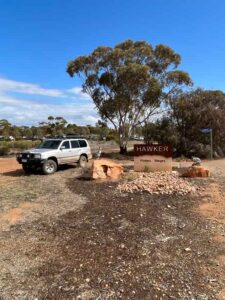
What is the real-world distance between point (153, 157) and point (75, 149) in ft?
15.9

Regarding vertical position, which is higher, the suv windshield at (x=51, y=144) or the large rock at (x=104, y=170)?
the suv windshield at (x=51, y=144)

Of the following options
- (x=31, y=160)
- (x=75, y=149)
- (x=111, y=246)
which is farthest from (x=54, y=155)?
(x=111, y=246)

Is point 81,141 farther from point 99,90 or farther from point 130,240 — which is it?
point 130,240

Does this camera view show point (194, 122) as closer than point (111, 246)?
No

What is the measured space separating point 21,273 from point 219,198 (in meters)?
6.95

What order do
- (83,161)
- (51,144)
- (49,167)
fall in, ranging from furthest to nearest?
(83,161) < (51,144) < (49,167)

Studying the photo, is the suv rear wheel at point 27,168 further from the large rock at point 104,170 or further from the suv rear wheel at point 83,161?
the large rock at point 104,170

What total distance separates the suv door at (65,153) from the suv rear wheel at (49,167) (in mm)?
616

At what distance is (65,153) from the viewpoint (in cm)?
1770

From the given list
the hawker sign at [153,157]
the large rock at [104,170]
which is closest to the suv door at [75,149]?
the large rock at [104,170]

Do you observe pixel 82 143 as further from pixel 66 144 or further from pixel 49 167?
pixel 49 167

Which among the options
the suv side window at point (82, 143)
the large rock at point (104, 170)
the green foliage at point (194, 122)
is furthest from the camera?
the green foliage at point (194, 122)

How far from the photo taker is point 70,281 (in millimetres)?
5562

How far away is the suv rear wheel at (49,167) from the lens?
16.5 metres
